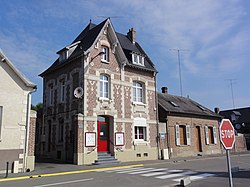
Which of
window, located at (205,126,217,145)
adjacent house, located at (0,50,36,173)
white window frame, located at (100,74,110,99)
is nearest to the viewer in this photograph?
adjacent house, located at (0,50,36,173)

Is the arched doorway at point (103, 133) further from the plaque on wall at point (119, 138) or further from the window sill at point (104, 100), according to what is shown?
the window sill at point (104, 100)

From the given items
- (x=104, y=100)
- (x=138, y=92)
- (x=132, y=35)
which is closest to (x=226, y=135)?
(x=104, y=100)

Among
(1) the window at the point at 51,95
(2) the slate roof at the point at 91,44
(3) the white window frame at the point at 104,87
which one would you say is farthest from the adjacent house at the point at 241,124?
(1) the window at the point at 51,95

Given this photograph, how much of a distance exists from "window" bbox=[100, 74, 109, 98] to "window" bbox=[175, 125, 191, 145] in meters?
8.40

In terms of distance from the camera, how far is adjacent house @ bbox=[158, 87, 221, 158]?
22391 millimetres

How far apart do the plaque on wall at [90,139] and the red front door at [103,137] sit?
1155 mm

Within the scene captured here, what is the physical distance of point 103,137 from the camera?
18312mm

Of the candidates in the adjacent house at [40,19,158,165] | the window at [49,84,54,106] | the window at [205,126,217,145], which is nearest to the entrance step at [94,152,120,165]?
the adjacent house at [40,19,158,165]

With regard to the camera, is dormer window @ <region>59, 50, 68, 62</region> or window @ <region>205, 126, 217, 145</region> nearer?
dormer window @ <region>59, 50, 68, 62</region>

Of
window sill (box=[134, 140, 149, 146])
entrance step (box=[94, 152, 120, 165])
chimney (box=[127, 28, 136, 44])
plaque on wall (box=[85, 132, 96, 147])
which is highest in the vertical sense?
chimney (box=[127, 28, 136, 44])

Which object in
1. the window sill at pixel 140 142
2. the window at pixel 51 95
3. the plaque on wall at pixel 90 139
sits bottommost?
the window sill at pixel 140 142

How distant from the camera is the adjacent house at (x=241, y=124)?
32531mm

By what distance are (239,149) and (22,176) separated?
28276mm

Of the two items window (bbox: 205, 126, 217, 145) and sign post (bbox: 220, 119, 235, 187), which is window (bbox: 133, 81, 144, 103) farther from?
sign post (bbox: 220, 119, 235, 187)
